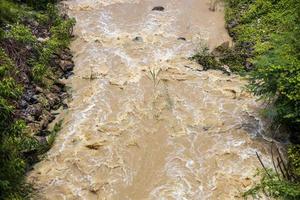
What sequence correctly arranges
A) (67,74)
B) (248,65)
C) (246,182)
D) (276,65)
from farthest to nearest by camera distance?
(248,65), (67,74), (276,65), (246,182)

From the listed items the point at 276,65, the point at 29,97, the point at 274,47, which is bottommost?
the point at 29,97

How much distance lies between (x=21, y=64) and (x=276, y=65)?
5918mm

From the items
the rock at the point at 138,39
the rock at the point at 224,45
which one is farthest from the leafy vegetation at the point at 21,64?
the rock at the point at 224,45

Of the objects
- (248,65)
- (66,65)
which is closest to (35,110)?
(66,65)

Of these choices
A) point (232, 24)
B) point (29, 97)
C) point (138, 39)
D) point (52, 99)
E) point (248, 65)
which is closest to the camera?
point (29, 97)

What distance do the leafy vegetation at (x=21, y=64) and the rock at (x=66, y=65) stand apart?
33cm

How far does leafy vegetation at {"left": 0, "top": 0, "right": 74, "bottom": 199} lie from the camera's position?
766 centimetres

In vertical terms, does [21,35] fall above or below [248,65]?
above

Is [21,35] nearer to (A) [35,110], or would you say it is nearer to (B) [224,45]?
(A) [35,110]

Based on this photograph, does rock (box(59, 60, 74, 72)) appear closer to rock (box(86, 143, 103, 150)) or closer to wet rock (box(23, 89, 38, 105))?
wet rock (box(23, 89, 38, 105))

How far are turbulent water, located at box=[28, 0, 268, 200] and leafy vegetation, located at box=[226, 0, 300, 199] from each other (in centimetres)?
57

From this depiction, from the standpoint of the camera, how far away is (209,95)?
10.8 metres

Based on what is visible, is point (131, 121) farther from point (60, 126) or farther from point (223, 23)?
point (223, 23)

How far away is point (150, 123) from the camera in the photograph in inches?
391
